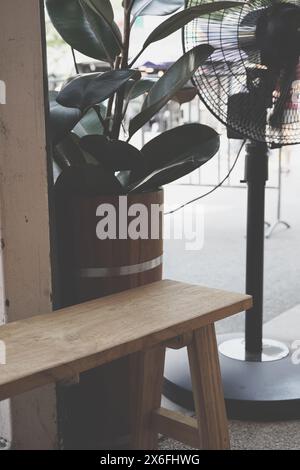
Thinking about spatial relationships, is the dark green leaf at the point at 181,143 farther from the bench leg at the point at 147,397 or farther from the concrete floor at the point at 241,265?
the concrete floor at the point at 241,265

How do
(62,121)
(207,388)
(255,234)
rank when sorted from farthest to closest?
(255,234)
(62,121)
(207,388)

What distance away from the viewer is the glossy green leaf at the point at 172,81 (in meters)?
1.66

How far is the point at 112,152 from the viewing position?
168cm

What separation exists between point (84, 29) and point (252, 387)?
1268 millimetres

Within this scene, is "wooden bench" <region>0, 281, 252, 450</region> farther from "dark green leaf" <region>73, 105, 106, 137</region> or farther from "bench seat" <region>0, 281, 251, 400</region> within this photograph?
"dark green leaf" <region>73, 105, 106, 137</region>

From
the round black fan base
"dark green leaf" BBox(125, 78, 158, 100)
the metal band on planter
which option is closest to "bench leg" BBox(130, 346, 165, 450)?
the metal band on planter

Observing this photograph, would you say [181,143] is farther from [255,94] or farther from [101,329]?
[101,329]

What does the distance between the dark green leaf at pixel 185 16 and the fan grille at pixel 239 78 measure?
0.28 meters

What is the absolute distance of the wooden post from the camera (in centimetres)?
154

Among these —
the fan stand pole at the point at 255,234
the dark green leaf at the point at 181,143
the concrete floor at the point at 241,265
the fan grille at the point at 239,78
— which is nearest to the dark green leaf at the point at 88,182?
the dark green leaf at the point at 181,143

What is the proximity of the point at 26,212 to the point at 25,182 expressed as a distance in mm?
76

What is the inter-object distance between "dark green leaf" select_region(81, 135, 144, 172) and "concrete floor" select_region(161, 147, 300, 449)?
852 mm

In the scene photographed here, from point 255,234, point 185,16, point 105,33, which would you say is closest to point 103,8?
point 105,33

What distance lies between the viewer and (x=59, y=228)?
68.7 inches
